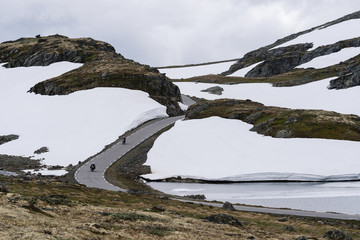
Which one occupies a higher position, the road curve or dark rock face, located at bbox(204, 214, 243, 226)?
the road curve

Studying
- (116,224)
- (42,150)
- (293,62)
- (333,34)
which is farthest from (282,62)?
(116,224)

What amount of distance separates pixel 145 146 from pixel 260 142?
21.2 m

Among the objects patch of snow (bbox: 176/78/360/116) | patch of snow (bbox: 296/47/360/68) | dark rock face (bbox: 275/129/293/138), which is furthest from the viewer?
patch of snow (bbox: 296/47/360/68)

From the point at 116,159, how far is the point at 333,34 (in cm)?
14192

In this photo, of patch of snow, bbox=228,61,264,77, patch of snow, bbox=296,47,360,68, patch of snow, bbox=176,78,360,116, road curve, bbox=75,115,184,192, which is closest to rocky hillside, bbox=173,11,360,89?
patch of snow, bbox=228,61,264,77

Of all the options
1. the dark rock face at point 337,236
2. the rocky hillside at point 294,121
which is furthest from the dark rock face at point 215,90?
the dark rock face at point 337,236

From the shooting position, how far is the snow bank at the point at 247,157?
49094 mm

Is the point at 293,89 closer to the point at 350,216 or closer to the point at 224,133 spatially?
the point at 224,133

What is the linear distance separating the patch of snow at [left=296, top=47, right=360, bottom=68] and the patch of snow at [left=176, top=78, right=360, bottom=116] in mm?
29788

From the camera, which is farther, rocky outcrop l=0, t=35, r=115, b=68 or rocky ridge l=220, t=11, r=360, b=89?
rocky ridge l=220, t=11, r=360, b=89

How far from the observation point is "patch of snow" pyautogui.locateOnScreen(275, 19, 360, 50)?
510 feet

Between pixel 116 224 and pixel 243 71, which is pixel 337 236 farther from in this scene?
pixel 243 71

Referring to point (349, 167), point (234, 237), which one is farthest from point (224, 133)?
point (234, 237)

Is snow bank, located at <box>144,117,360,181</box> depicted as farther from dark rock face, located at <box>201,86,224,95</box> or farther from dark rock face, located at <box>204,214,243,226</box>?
dark rock face, located at <box>201,86,224,95</box>
